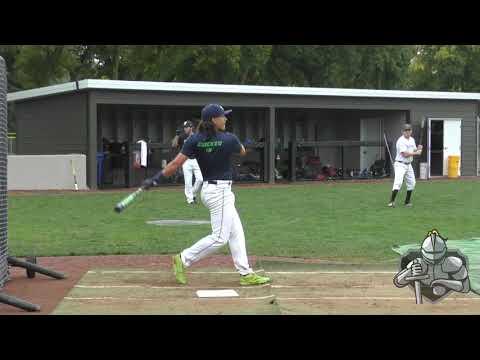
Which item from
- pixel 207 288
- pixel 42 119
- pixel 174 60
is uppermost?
pixel 174 60

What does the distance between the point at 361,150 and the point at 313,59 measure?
14.5 meters

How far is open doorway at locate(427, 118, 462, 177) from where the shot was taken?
3094cm

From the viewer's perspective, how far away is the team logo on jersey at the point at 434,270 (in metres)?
6.24

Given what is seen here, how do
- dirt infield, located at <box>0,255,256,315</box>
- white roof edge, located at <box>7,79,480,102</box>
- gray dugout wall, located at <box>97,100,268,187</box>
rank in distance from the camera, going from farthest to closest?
gray dugout wall, located at <box>97,100,268,187</box> → white roof edge, located at <box>7,79,480,102</box> → dirt infield, located at <box>0,255,256,315</box>

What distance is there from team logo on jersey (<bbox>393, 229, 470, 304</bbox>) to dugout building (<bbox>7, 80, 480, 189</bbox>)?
18582mm

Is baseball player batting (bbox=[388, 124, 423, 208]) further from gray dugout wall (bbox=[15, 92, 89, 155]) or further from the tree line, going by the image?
the tree line

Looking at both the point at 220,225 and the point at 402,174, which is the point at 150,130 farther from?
the point at 220,225

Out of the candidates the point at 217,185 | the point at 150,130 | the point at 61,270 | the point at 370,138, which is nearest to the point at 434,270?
the point at 217,185

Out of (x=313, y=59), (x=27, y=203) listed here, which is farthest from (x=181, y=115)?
(x=313, y=59)

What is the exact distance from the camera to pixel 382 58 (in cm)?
4516

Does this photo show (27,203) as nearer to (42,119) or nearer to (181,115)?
(42,119)

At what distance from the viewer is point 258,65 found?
43406 mm

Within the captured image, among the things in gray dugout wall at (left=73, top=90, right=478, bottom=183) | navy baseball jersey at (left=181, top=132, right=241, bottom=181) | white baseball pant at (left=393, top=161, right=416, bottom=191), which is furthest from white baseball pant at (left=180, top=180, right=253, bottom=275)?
gray dugout wall at (left=73, top=90, right=478, bottom=183)

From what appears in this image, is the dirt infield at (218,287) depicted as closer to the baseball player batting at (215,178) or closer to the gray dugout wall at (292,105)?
the baseball player batting at (215,178)
